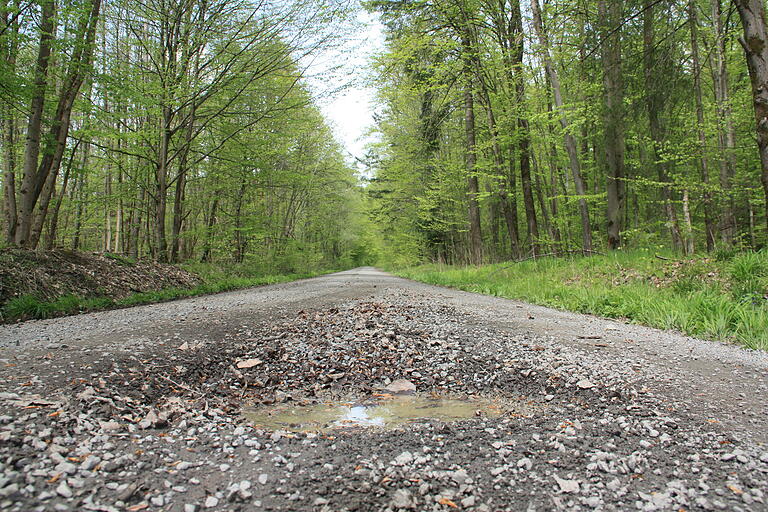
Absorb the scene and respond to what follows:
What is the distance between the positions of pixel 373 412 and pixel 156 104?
8.65 metres

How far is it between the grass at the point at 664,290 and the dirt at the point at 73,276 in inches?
265

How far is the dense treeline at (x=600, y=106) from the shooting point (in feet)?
22.6

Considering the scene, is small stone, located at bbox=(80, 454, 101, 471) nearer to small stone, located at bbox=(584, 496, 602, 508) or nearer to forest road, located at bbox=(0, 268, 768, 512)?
forest road, located at bbox=(0, 268, 768, 512)

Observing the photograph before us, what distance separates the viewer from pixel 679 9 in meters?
6.73

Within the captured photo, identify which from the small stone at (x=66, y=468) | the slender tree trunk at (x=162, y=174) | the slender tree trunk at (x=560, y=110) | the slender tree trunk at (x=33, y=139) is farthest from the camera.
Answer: the slender tree trunk at (x=162, y=174)

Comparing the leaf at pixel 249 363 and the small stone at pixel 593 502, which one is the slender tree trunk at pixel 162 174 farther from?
the small stone at pixel 593 502

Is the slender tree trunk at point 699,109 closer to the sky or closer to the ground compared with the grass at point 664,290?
closer to the sky

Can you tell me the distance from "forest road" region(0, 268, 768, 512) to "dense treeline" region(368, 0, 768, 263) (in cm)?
412

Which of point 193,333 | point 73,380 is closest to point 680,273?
point 193,333

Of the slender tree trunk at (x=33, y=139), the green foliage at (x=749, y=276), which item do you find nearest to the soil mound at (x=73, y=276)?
the slender tree trunk at (x=33, y=139)

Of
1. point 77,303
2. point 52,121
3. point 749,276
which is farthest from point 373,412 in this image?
Answer: point 52,121

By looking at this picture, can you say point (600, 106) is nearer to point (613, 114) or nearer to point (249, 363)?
point (613, 114)

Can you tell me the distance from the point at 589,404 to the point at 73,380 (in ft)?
8.76

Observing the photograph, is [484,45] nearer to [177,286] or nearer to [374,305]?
[374,305]
